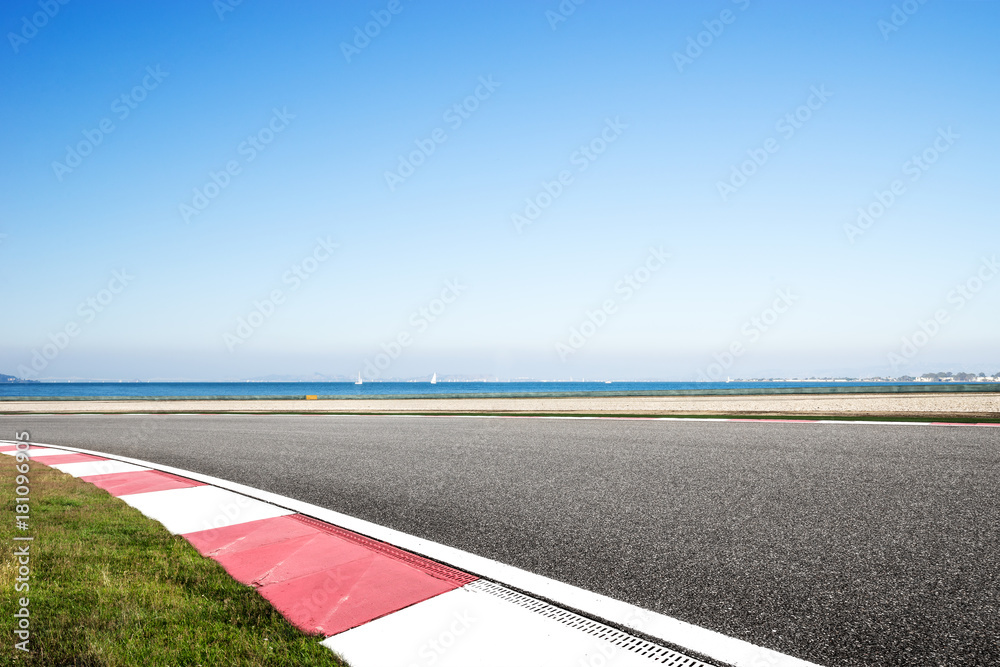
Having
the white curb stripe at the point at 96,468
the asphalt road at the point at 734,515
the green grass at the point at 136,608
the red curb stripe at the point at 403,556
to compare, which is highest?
the asphalt road at the point at 734,515

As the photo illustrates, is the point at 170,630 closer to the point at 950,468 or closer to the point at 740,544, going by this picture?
the point at 740,544

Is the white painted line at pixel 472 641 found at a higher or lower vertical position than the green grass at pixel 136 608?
higher

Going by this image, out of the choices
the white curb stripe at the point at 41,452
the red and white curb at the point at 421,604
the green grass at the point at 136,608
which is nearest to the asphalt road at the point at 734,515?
the red and white curb at the point at 421,604

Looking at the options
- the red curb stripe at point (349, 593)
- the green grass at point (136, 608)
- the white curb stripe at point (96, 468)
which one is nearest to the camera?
the green grass at point (136, 608)

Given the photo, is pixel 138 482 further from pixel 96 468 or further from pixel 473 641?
pixel 473 641

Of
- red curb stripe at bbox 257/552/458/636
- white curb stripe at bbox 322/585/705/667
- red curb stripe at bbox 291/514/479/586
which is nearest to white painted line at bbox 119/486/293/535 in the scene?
red curb stripe at bbox 291/514/479/586

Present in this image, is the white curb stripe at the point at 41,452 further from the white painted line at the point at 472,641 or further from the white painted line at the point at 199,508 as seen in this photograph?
the white painted line at the point at 472,641

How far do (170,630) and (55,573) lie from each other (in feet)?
4.42

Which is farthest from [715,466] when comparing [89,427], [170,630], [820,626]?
[89,427]

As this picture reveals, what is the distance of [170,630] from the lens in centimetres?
259

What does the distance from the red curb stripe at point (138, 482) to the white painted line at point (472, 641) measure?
15.5ft

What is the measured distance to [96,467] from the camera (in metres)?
7.86

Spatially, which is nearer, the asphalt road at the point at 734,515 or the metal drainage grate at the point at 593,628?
the metal drainage grate at the point at 593,628

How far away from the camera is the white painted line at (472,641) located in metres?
2.39
